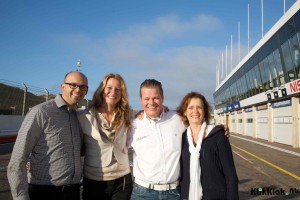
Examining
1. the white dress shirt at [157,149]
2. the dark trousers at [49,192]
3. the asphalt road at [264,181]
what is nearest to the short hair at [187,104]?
the white dress shirt at [157,149]

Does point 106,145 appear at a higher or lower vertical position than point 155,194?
higher

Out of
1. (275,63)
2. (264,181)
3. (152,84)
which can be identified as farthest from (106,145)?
(275,63)

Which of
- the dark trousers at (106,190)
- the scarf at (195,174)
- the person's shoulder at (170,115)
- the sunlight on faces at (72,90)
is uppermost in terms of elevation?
the sunlight on faces at (72,90)

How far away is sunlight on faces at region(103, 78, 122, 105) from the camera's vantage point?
3103 millimetres

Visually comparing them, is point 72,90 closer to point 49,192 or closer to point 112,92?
point 112,92

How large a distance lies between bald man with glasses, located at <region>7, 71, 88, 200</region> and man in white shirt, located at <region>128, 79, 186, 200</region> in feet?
2.03

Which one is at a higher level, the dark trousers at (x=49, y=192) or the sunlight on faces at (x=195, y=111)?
the sunlight on faces at (x=195, y=111)

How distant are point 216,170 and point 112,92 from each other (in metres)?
1.37

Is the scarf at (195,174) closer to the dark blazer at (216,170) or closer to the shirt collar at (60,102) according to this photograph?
the dark blazer at (216,170)

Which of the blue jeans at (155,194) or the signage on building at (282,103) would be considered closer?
the blue jeans at (155,194)

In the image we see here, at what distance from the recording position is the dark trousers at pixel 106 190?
2.96 m

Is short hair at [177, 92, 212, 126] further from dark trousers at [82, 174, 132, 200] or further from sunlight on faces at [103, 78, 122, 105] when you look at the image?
dark trousers at [82, 174, 132, 200]

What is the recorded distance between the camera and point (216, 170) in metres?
2.68

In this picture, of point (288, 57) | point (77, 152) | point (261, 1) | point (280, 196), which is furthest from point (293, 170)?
point (261, 1)
